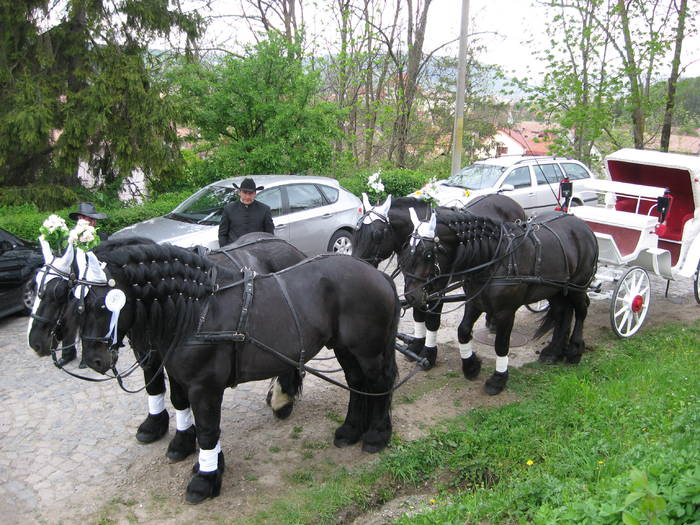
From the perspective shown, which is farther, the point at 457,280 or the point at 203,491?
the point at 457,280

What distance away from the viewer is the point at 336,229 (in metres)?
10.2

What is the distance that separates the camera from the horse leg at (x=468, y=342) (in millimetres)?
5816

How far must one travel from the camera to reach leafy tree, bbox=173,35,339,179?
12023 millimetres

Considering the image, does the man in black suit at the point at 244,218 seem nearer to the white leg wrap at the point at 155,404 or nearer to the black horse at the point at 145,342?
the black horse at the point at 145,342

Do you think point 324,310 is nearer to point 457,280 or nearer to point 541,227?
point 457,280

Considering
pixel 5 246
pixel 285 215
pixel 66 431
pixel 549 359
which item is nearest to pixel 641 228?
pixel 549 359

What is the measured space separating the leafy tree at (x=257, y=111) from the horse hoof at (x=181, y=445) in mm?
8308

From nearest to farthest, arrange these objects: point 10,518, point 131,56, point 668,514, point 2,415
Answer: point 668,514, point 10,518, point 2,415, point 131,56

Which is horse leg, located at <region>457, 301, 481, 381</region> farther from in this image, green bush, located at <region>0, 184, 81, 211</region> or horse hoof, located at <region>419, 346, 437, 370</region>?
green bush, located at <region>0, 184, 81, 211</region>

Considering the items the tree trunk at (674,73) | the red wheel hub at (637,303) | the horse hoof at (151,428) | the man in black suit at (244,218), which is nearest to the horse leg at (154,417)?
the horse hoof at (151,428)

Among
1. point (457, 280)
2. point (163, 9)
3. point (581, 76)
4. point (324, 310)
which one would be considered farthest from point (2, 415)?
point (581, 76)

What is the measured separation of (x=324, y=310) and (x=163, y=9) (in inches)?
411

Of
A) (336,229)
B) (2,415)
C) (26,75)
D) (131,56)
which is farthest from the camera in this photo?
(131,56)

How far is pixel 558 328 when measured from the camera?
6613 millimetres
